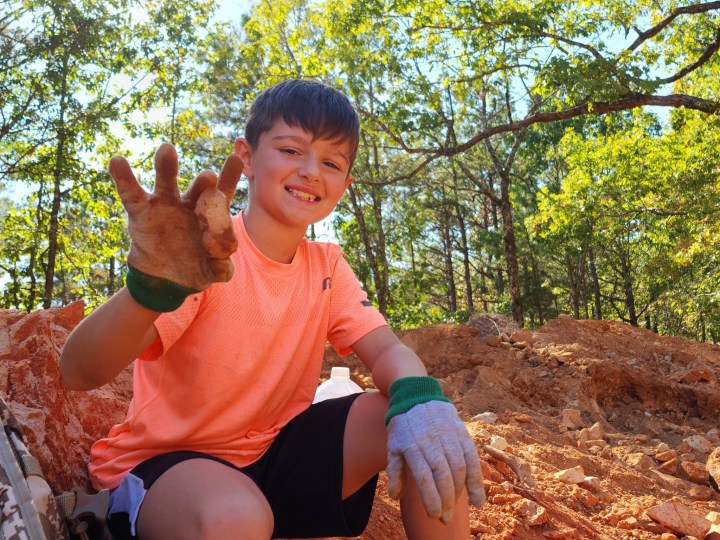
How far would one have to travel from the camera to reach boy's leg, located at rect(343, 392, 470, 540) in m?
1.31

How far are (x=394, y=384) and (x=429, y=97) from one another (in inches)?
308

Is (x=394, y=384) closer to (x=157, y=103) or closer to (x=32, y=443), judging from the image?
(x=32, y=443)

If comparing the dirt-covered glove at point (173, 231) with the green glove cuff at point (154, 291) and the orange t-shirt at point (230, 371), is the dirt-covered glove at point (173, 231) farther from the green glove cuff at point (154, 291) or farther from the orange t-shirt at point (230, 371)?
the orange t-shirt at point (230, 371)

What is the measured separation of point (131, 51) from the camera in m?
10.2

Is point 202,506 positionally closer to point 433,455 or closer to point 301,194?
point 433,455

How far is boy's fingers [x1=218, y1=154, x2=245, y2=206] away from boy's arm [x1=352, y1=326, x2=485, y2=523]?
569 millimetres

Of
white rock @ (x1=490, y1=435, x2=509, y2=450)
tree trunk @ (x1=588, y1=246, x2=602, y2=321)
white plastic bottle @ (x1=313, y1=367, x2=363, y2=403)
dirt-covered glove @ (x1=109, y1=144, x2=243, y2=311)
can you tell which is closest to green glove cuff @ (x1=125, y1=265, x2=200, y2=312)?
dirt-covered glove @ (x1=109, y1=144, x2=243, y2=311)

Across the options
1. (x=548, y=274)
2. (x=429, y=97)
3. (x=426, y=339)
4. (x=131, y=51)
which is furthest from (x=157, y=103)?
(x=548, y=274)

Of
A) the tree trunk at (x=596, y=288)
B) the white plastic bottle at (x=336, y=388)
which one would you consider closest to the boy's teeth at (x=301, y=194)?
the white plastic bottle at (x=336, y=388)

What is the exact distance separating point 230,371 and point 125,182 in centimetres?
53

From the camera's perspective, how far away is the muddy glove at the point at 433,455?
1192 millimetres

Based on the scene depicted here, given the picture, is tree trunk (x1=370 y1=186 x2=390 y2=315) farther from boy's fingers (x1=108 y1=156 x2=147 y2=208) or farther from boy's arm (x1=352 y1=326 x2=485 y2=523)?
boy's fingers (x1=108 y1=156 x2=147 y2=208)

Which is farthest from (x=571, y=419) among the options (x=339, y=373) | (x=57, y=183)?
(x=57, y=183)

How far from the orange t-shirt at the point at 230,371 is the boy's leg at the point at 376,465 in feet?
0.60
